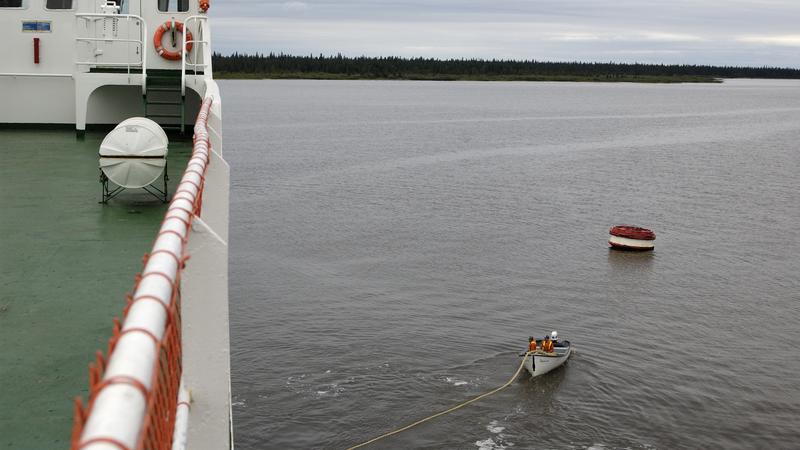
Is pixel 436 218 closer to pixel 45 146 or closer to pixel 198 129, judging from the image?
pixel 45 146

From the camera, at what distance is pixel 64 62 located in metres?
17.5

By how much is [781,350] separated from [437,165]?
159 feet

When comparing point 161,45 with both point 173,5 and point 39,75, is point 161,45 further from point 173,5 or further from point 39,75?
point 39,75

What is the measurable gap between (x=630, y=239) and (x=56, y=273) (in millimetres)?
46057

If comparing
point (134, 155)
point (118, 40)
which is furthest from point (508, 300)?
point (134, 155)

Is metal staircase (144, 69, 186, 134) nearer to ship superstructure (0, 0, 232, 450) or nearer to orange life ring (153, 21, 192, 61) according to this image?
ship superstructure (0, 0, 232, 450)

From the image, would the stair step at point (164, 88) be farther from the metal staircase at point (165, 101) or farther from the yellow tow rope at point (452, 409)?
the yellow tow rope at point (452, 409)

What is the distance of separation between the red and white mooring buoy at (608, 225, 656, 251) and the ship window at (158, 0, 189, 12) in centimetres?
3775

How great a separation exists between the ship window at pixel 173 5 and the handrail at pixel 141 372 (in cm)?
1566

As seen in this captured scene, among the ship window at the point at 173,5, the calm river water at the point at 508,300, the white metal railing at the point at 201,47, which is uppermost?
the ship window at the point at 173,5

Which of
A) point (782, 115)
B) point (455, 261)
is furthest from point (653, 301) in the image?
point (782, 115)

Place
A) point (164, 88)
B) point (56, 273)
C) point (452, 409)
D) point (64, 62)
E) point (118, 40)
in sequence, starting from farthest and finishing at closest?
point (452, 409), point (64, 62), point (164, 88), point (118, 40), point (56, 273)

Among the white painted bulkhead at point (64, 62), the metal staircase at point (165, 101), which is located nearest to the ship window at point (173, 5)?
the white painted bulkhead at point (64, 62)

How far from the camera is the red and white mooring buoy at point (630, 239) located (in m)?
51.2
